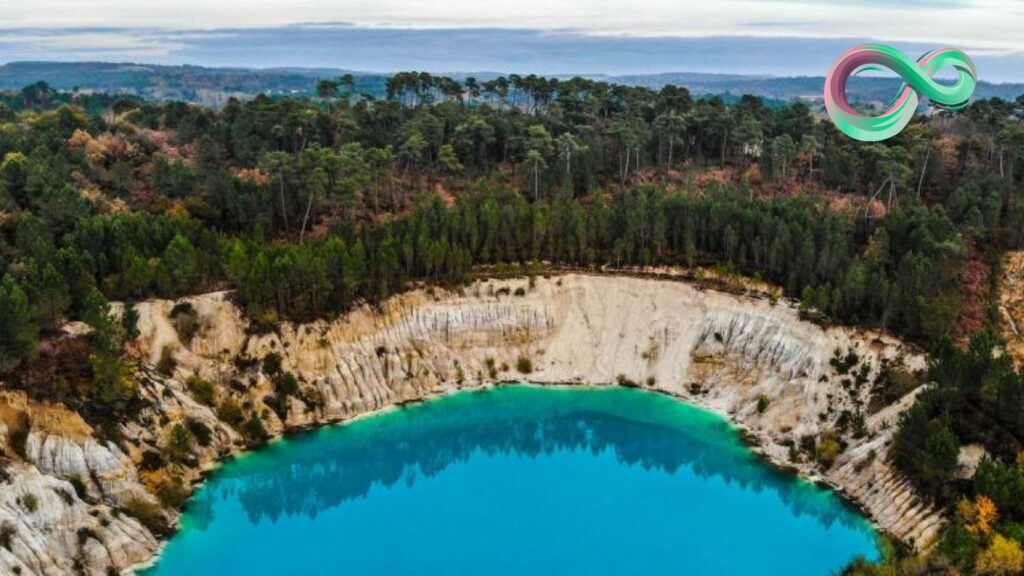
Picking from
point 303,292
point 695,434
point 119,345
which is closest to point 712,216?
point 695,434

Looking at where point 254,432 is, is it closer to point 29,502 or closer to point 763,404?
point 29,502

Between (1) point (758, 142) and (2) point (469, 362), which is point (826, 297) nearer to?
(2) point (469, 362)

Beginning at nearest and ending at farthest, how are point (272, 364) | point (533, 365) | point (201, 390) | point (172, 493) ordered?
point (172, 493) < point (201, 390) < point (272, 364) < point (533, 365)

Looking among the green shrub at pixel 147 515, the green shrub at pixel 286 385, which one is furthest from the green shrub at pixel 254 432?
the green shrub at pixel 147 515

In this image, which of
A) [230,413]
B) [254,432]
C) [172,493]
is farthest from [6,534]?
[254,432]

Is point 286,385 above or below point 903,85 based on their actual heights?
below

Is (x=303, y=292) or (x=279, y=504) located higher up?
(x=303, y=292)

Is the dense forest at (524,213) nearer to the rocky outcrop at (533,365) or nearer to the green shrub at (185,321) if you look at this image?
the green shrub at (185,321)
